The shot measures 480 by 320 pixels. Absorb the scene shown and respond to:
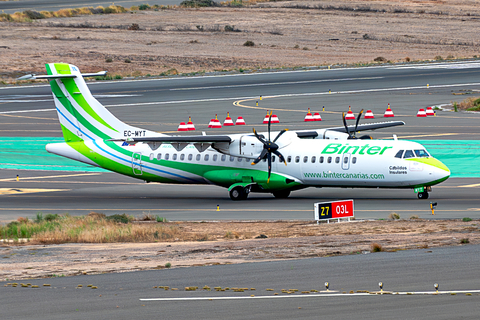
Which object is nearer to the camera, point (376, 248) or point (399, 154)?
point (376, 248)

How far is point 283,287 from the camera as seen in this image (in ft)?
58.5

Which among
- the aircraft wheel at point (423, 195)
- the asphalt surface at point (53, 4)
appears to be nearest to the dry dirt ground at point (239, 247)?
the aircraft wheel at point (423, 195)

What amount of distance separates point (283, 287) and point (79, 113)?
25906 mm

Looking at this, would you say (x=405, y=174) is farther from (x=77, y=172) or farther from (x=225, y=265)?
(x=77, y=172)

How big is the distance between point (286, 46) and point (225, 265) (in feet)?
348

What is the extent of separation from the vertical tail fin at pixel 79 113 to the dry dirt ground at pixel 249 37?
56491 mm

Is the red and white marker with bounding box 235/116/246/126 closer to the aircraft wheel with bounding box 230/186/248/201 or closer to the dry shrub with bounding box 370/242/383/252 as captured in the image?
the aircraft wheel with bounding box 230/186/248/201

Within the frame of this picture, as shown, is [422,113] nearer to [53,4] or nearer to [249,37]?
[249,37]

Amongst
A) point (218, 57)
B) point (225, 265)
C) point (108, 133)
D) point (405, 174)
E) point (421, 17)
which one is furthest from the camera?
point (421, 17)

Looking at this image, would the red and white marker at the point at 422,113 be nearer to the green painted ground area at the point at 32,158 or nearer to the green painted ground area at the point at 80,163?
the green painted ground area at the point at 80,163

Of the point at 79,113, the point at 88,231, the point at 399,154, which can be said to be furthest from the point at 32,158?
the point at 399,154

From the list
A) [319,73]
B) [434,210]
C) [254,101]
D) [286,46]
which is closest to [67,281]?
[434,210]

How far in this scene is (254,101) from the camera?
7600cm

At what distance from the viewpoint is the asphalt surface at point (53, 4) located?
158375mm
